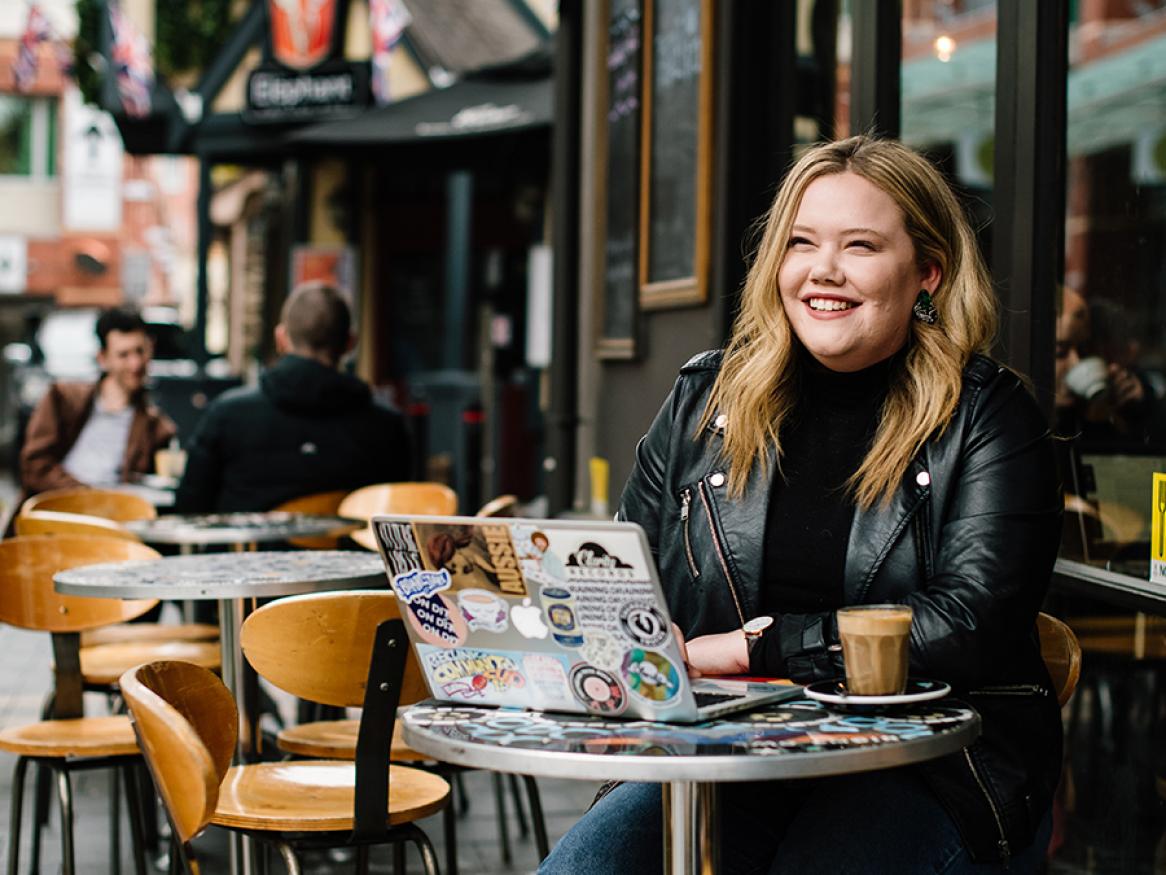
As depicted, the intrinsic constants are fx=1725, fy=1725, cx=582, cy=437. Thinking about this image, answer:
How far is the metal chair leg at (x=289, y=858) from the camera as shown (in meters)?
3.27

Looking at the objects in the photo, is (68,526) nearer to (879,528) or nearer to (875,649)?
(879,528)

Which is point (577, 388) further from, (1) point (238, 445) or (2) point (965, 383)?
(2) point (965, 383)

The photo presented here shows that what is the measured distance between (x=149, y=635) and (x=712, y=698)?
3.78 meters

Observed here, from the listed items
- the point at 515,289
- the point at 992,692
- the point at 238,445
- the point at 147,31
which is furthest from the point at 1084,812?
the point at 147,31

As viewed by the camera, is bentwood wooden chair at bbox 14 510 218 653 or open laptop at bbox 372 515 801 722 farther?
bentwood wooden chair at bbox 14 510 218 653

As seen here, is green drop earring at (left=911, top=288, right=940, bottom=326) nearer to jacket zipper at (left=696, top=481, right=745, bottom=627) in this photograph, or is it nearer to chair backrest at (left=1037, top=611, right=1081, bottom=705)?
jacket zipper at (left=696, top=481, right=745, bottom=627)

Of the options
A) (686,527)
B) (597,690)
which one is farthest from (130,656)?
(597,690)

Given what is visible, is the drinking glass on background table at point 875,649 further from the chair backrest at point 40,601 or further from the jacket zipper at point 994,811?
the chair backrest at point 40,601

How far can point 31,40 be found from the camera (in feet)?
65.8

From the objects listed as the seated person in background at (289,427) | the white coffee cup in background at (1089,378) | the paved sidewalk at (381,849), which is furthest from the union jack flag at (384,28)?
the white coffee cup in background at (1089,378)

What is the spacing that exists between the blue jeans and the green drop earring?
2.64ft

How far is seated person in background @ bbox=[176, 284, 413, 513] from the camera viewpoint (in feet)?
20.5

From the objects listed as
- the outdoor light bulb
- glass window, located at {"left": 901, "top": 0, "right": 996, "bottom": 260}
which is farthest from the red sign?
the outdoor light bulb

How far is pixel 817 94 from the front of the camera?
5.72 m
